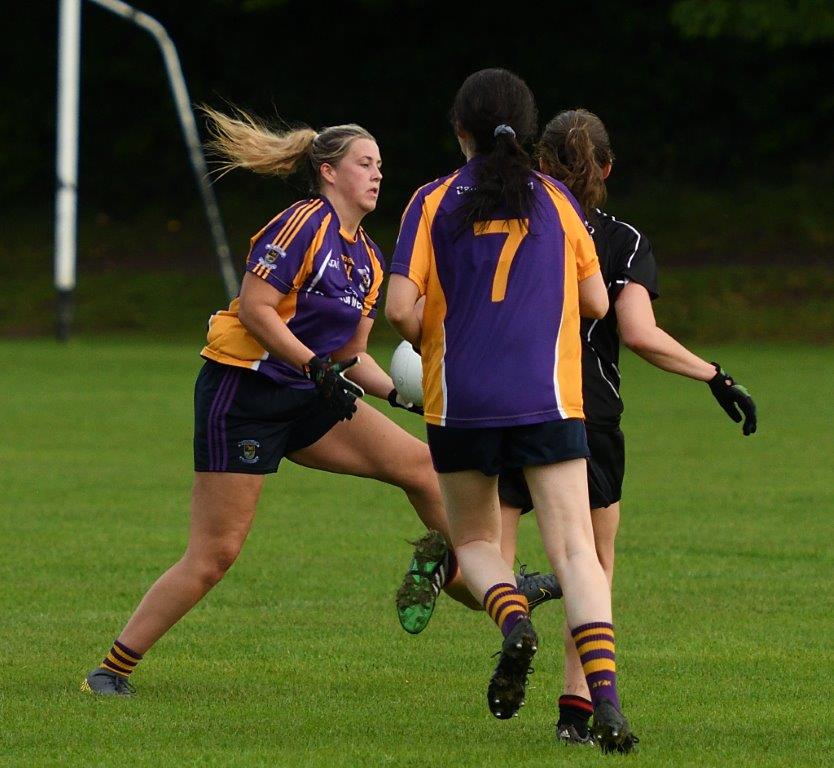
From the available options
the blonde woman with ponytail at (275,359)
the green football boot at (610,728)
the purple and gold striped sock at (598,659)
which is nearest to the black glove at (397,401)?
the blonde woman with ponytail at (275,359)

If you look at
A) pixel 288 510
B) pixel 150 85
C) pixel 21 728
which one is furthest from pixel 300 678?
pixel 150 85

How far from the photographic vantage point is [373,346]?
2781cm

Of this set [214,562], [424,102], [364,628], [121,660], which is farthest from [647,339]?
[424,102]

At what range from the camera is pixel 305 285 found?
230 inches

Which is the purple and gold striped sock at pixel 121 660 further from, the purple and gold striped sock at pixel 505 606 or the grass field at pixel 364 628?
the purple and gold striped sock at pixel 505 606

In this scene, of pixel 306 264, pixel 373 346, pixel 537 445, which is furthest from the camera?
pixel 373 346

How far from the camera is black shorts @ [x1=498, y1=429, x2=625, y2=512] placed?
5.33 metres

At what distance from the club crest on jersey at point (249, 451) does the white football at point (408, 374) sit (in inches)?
28.0

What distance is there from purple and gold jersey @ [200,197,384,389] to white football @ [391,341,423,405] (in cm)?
32

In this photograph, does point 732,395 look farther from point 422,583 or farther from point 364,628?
point 364,628

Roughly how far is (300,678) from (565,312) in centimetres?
196

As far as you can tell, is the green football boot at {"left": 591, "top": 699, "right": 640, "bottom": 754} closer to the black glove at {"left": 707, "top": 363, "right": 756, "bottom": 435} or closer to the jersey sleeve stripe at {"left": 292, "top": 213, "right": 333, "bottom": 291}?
the black glove at {"left": 707, "top": 363, "right": 756, "bottom": 435}

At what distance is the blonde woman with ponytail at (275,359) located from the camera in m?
5.76

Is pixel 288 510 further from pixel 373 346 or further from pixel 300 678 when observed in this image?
pixel 373 346
